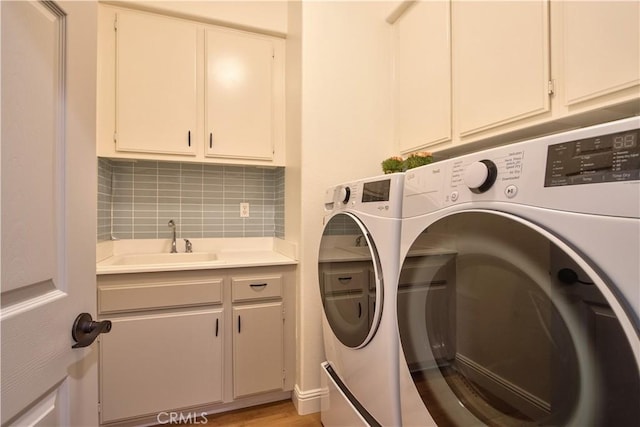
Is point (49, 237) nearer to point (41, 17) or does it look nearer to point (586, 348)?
point (41, 17)

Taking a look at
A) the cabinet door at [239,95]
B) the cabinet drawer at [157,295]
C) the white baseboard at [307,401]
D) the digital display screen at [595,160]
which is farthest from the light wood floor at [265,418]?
the digital display screen at [595,160]

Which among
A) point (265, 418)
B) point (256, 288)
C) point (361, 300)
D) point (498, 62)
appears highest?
point (498, 62)

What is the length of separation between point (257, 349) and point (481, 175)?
5.17 ft

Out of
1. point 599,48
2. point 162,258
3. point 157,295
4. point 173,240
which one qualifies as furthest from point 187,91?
point 599,48

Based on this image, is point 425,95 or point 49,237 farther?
point 425,95

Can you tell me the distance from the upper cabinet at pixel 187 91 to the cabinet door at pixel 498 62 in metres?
1.19

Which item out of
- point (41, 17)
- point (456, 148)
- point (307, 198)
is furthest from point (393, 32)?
point (41, 17)

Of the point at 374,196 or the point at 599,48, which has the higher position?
the point at 599,48

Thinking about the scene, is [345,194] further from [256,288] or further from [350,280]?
[256,288]

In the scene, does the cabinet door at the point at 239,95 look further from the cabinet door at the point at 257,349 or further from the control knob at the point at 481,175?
the control knob at the point at 481,175

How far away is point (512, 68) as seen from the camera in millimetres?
1169

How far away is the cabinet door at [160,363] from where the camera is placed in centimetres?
148

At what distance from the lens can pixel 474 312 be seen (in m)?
0.71

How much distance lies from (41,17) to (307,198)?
1340mm
